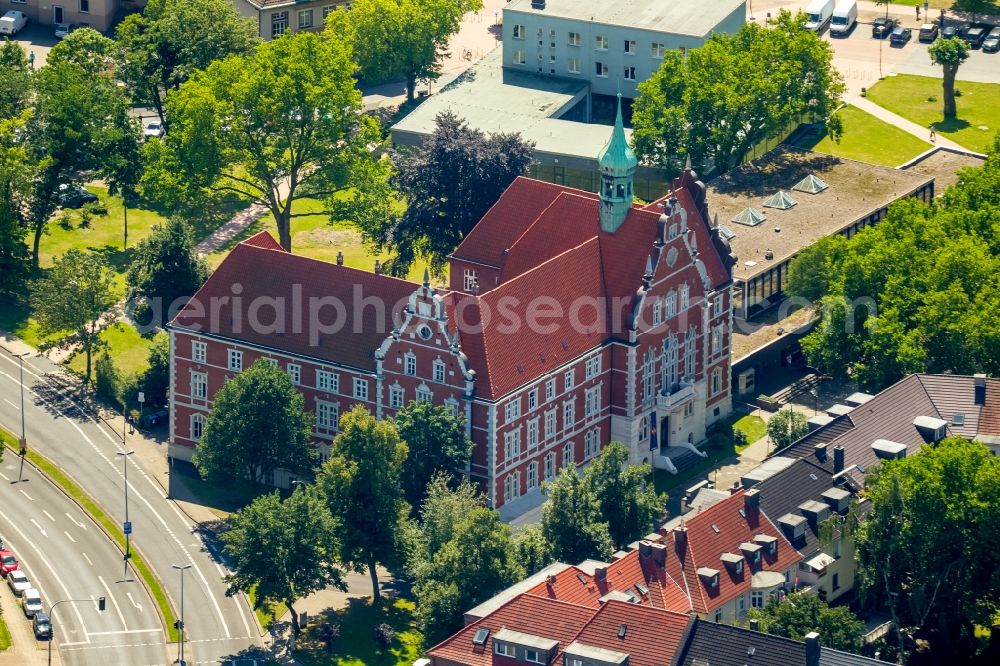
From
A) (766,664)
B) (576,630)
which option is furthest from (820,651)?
(576,630)

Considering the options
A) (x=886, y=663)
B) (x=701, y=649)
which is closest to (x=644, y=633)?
(x=701, y=649)

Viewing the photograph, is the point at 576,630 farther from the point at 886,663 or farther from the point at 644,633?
the point at 886,663

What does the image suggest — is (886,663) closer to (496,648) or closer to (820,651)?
(820,651)

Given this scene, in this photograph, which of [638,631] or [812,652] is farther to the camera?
[638,631]

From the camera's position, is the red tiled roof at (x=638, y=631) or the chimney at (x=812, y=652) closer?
the chimney at (x=812, y=652)

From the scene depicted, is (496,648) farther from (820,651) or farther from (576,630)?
(820,651)

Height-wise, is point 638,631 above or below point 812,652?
above

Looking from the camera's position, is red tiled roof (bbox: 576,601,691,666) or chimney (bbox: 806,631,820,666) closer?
chimney (bbox: 806,631,820,666)
